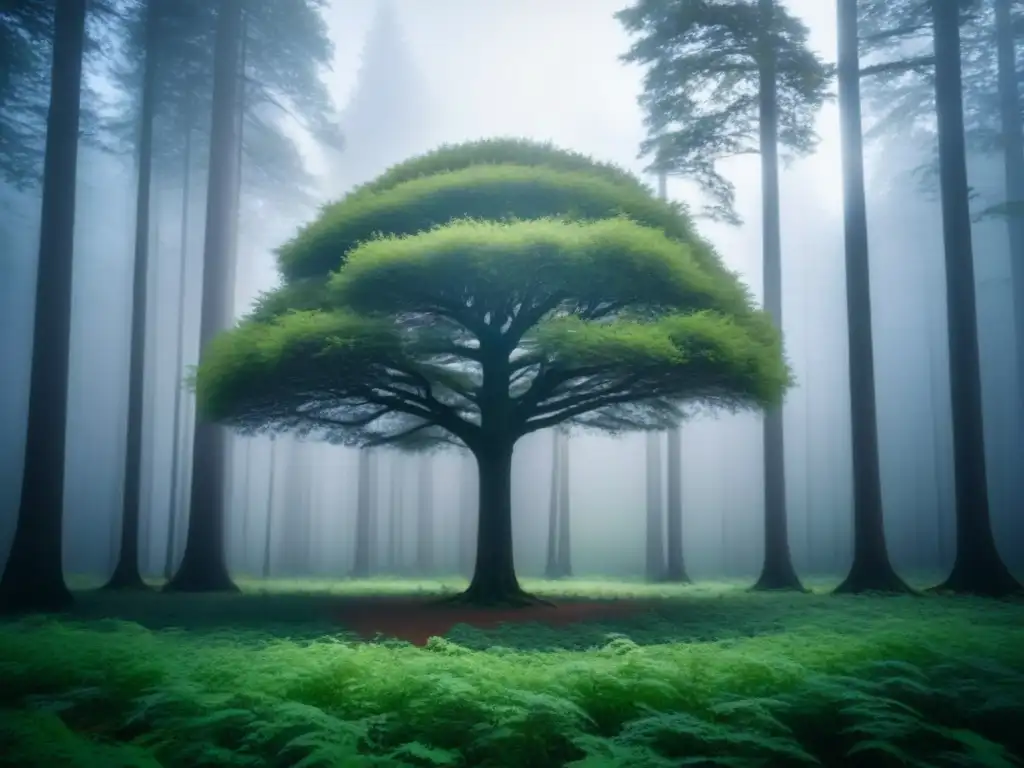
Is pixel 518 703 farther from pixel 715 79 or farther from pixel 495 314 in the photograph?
pixel 715 79

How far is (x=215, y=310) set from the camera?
17344mm

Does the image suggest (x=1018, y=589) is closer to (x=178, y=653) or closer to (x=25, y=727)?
(x=178, y=653)

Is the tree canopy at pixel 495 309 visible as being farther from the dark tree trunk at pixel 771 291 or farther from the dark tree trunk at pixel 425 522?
the dark tree trunk at pixel 425 522

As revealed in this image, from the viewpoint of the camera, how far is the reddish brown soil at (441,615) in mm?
9562

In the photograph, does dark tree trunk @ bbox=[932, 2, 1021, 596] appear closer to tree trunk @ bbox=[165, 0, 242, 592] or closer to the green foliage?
the green foliage

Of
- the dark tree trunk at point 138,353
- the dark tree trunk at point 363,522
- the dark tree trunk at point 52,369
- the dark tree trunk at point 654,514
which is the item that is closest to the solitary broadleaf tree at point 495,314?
the dark tree trunk at point 52,369

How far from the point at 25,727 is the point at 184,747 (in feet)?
3.20

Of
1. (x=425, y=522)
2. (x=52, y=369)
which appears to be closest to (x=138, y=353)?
(x=52, y=369)

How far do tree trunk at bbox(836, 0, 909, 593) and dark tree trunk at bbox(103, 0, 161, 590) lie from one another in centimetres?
1617

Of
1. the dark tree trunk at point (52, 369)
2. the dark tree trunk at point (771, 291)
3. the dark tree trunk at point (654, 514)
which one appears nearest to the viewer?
the dark tree trunk at point (52, 369)

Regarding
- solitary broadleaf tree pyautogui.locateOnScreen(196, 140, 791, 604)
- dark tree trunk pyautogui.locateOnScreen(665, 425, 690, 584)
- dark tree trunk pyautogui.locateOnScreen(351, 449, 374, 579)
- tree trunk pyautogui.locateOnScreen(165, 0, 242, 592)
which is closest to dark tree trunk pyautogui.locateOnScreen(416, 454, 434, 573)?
dark tree trunk pyautogui.locateOnScreen(351, 449, 374, 579)

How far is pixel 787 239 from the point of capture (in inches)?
1818

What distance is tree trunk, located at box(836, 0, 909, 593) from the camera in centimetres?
1465

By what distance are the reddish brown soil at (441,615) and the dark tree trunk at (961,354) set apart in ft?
21.9
